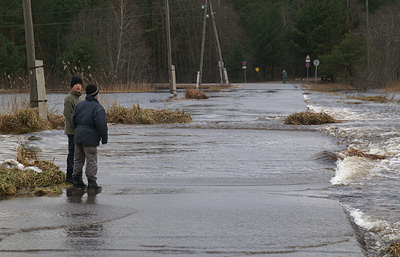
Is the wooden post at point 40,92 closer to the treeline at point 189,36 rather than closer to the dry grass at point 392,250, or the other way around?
the dry grass at point 392,250

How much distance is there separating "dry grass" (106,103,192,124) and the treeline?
45.8 meters

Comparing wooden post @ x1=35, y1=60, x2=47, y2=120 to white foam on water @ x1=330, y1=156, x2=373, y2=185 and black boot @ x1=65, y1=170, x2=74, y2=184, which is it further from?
white foam on water @ x1=330, y1=156, x2=373, y2=185

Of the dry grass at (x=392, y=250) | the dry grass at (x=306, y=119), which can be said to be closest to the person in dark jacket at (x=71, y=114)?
the dry grass at (x=392, y=250)

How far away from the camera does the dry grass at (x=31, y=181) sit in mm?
8097

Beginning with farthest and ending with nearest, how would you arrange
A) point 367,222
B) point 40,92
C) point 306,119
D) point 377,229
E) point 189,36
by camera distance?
point 189,36
point 306,119
point 40,92
point 367,222
point 377,229

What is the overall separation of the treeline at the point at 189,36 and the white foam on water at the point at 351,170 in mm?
52917

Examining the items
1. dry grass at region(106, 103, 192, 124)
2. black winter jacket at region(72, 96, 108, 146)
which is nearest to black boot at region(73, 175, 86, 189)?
black winter jacket at region(72, 96, 108, 146)

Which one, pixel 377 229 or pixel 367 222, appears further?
pixel 367 222

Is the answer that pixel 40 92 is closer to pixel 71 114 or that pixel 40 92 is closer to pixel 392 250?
pixel 71 114

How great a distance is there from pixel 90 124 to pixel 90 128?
0.06 meters

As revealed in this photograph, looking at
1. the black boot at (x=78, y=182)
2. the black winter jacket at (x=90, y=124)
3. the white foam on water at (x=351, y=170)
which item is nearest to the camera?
the black winter jacket at (x=90, y=124)

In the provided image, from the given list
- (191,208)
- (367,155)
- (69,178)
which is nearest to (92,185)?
(69,178)

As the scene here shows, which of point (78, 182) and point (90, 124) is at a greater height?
→ point (90, 124)

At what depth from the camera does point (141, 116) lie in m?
19.3
